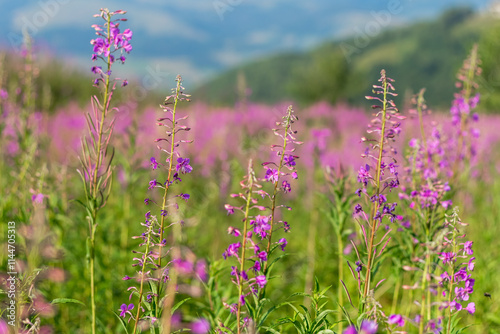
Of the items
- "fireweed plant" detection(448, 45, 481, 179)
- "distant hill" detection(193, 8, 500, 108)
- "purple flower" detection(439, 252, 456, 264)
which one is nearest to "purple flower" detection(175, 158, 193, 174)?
"purple flower" detection(439, 252, 456, 264)

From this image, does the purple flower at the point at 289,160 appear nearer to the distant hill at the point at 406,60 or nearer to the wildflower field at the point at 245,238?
the wildflower field at the point at 245,238

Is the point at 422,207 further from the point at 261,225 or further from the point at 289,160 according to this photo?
the point at 261,225

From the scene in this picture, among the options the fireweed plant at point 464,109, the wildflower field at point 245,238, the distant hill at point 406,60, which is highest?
the distant hill at point 406,60

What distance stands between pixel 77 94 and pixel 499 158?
53.9 feet

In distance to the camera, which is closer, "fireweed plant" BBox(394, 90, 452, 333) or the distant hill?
"fireweed plant" BBox(394, 90, 452, 333)

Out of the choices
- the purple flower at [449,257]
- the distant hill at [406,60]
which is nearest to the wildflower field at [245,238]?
the purple flower at [449,257]

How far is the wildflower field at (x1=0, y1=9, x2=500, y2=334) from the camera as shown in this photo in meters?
1.87

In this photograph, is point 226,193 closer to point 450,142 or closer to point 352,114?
point 450,142

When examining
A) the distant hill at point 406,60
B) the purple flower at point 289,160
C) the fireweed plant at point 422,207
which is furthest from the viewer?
the distant hill at point 406,60

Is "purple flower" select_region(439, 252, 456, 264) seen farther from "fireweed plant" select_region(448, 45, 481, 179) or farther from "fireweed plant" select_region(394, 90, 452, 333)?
"fireweed plant" select_region(448, 45, 481, 179)

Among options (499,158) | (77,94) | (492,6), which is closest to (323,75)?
(492,6)

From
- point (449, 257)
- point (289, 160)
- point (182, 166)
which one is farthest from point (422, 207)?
point (182, 166)

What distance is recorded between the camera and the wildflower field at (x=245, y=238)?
1867 mm

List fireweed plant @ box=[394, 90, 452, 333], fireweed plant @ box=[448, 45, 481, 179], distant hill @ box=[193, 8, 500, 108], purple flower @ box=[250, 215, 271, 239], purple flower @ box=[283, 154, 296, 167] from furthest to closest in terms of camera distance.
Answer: distant hill @ box=[193, 8, 500, 108] < fireweed plant @ box=[448, 45, 481, 179] < fireweed plant @ box=[394, 90, 452, 333] < purple flower @ box=[283, 154, 296, 167] < purple flower @ box=[250, 215, 271, 239]
